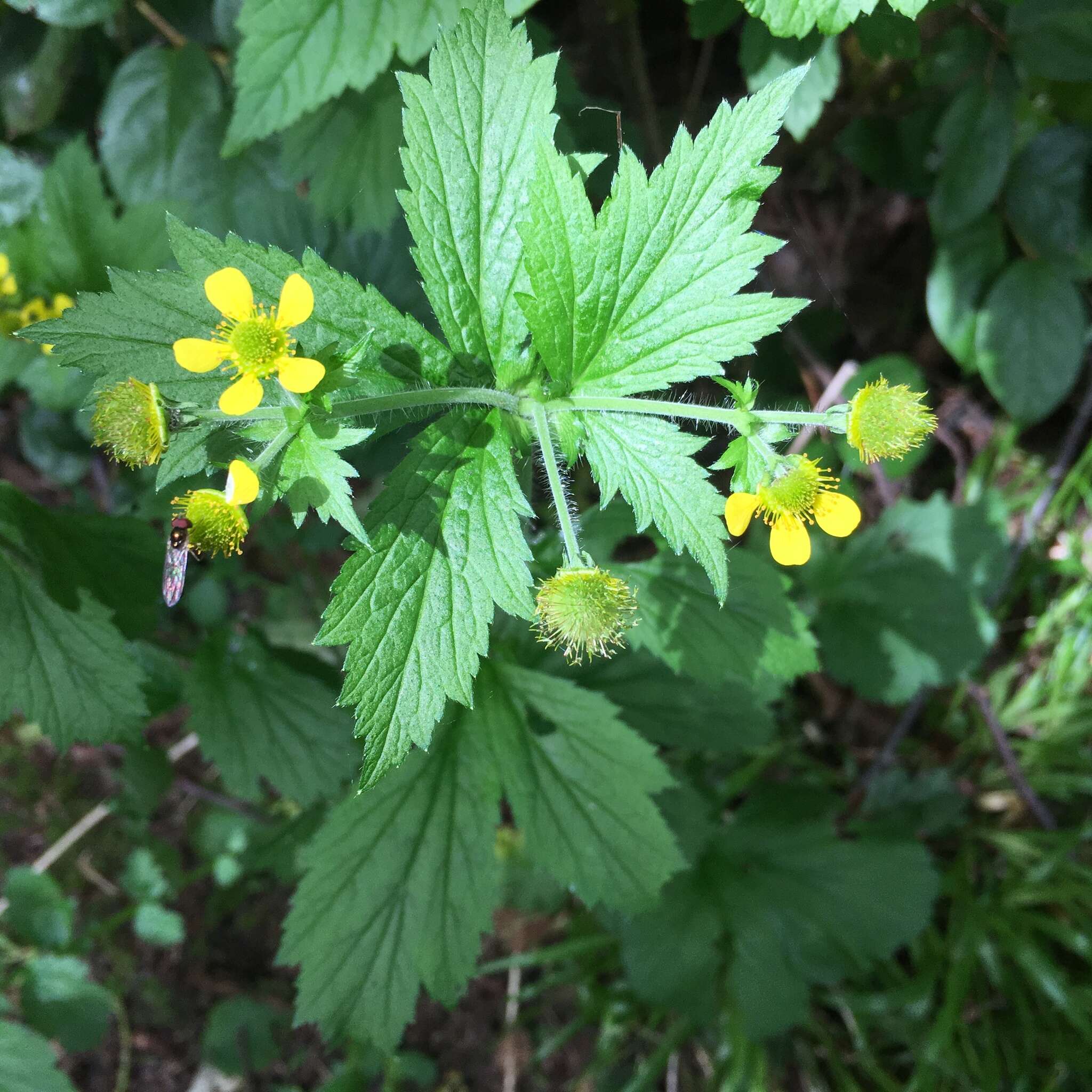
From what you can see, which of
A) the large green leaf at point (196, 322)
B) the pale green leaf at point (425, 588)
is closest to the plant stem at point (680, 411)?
the pale green leaf at point (425, 588)

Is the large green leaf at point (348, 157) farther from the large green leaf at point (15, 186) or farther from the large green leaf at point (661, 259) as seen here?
the large green leaf at point (661, 259)

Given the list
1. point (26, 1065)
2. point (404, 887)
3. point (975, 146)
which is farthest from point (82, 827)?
point (975, 146)

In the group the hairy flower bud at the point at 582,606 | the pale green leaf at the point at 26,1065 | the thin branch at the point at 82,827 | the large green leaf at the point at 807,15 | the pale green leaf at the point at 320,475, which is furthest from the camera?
the thin branch at the point at 82,827

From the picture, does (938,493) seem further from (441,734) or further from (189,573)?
(189,573)

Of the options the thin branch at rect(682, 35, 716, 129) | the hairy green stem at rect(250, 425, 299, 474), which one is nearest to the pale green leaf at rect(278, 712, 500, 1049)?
the hairy green stem at rect(250, 425, 299, 474)

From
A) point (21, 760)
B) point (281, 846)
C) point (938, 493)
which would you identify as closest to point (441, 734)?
point (281, 846)

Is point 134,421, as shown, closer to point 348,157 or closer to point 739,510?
point 739,510

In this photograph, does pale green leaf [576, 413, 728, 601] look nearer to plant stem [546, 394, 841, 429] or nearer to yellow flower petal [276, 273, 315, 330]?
plant stem [546, 394, 841, 429]
